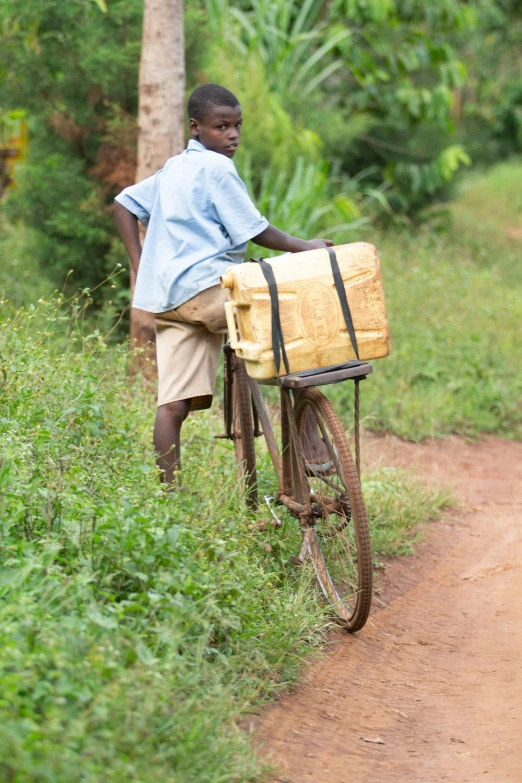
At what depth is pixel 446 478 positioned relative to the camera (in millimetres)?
6445

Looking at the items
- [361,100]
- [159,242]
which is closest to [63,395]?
[159,242]

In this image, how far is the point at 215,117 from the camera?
385cm

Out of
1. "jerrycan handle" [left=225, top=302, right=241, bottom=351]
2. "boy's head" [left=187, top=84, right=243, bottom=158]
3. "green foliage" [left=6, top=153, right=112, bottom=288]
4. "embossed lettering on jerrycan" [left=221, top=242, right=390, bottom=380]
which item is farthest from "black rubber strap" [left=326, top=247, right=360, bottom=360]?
"green foliage" [left=6, top=153, right=112, bottom=288]

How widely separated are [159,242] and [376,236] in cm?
726

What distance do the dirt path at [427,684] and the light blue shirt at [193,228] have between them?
1.56 meters

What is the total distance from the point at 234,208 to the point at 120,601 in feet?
5.11

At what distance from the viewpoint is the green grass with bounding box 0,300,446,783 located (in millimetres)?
2461

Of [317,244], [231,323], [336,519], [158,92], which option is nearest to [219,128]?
[317,244]

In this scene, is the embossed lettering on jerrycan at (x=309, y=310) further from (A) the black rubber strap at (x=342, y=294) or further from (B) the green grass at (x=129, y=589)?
(B) the green grass at (x=129, y=589)

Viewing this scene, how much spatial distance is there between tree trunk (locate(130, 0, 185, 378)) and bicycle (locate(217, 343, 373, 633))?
176 centimetres

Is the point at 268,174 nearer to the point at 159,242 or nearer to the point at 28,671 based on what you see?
the point at 159,242

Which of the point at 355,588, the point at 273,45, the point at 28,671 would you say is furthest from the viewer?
the point at 273,45

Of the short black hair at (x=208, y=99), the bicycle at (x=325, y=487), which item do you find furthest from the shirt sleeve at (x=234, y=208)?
the bicycle at (x=325, y=487)

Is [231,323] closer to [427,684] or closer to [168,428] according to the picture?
[168,428]
